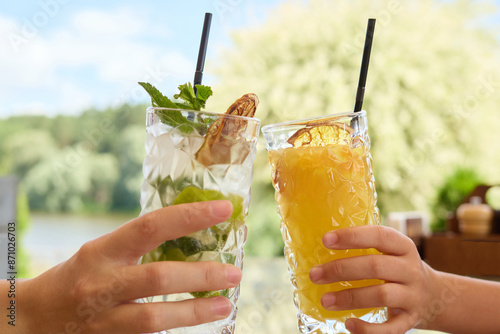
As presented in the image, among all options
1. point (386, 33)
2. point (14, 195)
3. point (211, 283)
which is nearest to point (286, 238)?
point (211, 283)

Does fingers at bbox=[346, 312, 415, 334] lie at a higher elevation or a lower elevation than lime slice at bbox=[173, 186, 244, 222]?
lower

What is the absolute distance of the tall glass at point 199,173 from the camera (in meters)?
0.89

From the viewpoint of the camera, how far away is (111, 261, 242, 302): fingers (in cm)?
79

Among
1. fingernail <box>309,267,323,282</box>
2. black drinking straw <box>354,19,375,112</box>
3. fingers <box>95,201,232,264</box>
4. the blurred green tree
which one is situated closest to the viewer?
fingers <box>95,201,232,264</box>

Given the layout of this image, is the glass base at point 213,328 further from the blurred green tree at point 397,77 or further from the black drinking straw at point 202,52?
the blurred green tree at point 397,77

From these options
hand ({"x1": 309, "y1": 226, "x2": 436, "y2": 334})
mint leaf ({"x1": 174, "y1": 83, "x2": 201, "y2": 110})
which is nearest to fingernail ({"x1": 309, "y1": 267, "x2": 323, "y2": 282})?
hand ({"x1": 309, "y1": 226, "x2": 436, "y2": 334})

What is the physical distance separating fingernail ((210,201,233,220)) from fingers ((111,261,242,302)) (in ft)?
0.30

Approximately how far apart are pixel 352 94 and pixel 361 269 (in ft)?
27.5

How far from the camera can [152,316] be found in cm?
80

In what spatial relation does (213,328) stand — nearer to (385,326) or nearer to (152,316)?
(152,316)

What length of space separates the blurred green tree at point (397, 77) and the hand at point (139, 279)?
8.22 metres

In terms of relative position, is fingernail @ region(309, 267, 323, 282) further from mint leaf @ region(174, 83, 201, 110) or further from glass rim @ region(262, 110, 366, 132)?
mint leaf @ region(174, 83, 201, 110)

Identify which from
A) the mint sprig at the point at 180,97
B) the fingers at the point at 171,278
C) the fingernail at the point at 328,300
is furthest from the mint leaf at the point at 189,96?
the fingernail at the point at 328,300

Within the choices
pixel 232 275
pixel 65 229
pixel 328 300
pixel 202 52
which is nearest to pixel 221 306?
pixel 232 275
